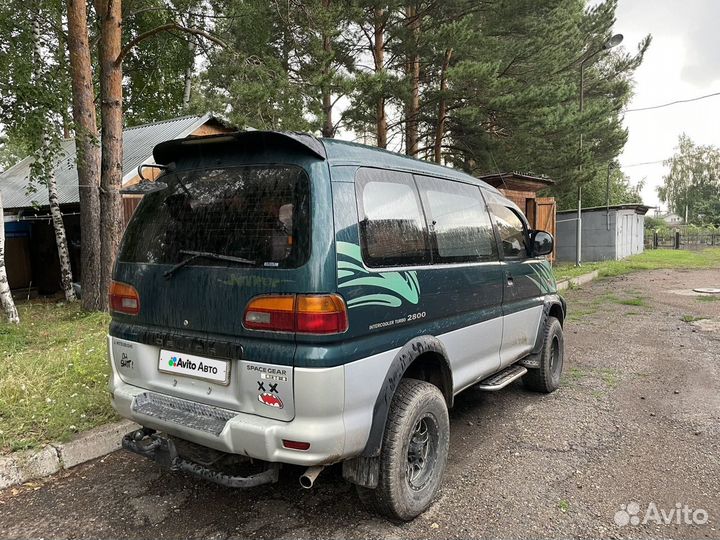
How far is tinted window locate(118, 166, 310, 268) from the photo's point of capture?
231cm

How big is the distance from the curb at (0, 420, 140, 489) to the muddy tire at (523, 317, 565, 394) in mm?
3627

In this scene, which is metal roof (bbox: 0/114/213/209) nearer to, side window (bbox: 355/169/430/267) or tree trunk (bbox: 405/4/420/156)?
tree trunk (bbox: 405/4/420/156)

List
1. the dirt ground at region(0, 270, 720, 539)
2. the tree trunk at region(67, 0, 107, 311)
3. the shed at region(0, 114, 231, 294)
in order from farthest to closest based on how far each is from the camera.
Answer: the shed at region(0, 114, 231, 294), the tree trunk at region(67, 0, 107, 311), the dirt ground at region(0, 270, 720, 539)

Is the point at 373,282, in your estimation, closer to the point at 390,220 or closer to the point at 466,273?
the point at 390,220

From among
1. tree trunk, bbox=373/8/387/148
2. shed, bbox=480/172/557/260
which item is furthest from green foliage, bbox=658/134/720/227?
tree trunk, bbox=373/8/387/148

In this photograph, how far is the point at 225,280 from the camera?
238 cm

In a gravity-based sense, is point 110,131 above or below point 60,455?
above

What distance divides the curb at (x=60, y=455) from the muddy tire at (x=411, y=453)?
208 centimetres

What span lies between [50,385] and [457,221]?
375cm

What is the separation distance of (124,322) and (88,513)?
3.69 feet

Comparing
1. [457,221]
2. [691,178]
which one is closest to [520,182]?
[457,221]

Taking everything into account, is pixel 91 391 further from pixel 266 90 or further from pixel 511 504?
pixel 266 90

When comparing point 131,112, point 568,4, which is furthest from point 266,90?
point 131,112

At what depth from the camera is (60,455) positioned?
3.24 m
